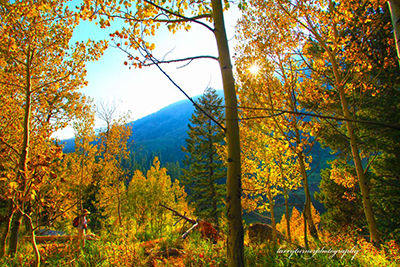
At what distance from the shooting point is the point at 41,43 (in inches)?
199

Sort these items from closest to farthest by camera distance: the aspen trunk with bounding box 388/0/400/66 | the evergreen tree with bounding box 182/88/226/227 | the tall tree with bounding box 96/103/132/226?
1. the aspen trunk with bounding box 388/0/400/66
2. the tall tree with bounding box 96/103/132/226
3. the evergreen tree with bounding box 182/88/226/227

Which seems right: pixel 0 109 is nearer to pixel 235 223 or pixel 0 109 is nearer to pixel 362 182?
pixel 235 223

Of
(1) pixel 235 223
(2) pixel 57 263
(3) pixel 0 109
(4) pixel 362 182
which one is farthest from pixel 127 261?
(3) pixel 0 109

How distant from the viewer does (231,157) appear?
201 cm

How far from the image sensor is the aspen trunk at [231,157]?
1.85m

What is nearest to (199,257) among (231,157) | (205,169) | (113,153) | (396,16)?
(231,157)

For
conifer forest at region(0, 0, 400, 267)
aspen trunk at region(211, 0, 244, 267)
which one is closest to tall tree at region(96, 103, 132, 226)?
conifer forest at region(0, 0, 400, 267)

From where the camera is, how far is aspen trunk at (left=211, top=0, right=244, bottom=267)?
6.07 feet

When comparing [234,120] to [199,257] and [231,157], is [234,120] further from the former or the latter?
[199,257]

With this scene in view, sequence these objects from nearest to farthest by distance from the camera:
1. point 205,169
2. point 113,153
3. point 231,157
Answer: point 231,157 < point 113,153 < point 205,169

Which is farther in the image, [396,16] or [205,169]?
[205,169]

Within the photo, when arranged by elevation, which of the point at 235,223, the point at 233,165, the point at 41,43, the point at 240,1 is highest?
the point at 41,43

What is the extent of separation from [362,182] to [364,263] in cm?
193

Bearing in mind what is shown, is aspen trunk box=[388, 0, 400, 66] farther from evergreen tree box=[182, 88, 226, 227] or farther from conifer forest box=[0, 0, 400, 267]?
evergreen tree box=[182, 88, 226, 227]
